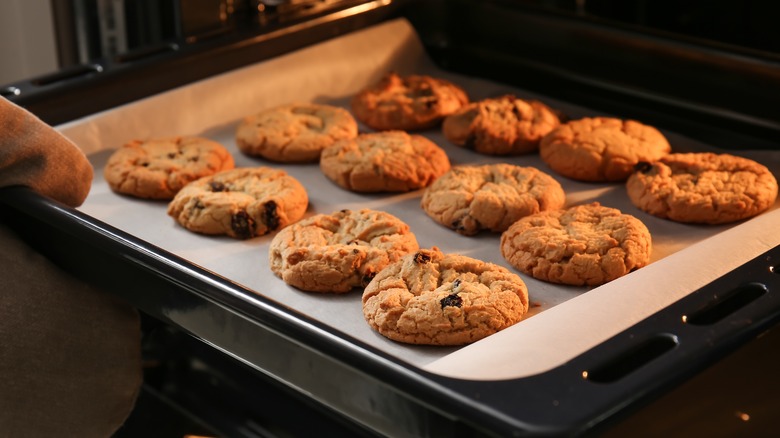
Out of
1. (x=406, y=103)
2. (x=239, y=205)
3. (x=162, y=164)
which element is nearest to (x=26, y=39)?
(x=162, y=164)

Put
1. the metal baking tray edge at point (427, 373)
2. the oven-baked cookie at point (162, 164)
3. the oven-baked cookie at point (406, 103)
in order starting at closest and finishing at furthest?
the metal baking tray edge at point (427, 373), the oven-baked cookie at point (162, 164), the oven-baked cookie at point (406, 103)

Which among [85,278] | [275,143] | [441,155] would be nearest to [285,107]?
[275,143]

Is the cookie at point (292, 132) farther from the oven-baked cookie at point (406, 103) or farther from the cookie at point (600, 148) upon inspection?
the cookie at point (600, 148)

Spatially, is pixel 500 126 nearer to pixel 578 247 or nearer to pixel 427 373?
pixel 578 247

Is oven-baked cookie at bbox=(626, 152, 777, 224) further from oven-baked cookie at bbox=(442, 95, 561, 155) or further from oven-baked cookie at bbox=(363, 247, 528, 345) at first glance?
oven-baked cookie at bbox=(363, 247, 528, 345)

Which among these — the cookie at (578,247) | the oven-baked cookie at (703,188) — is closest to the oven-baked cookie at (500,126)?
the oven-baked cookie at (703,188)

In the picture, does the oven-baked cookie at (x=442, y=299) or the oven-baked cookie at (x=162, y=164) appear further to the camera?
the oven-baked cookie at (x=162, y=164)

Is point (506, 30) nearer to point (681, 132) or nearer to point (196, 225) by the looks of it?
point (681, 132)
